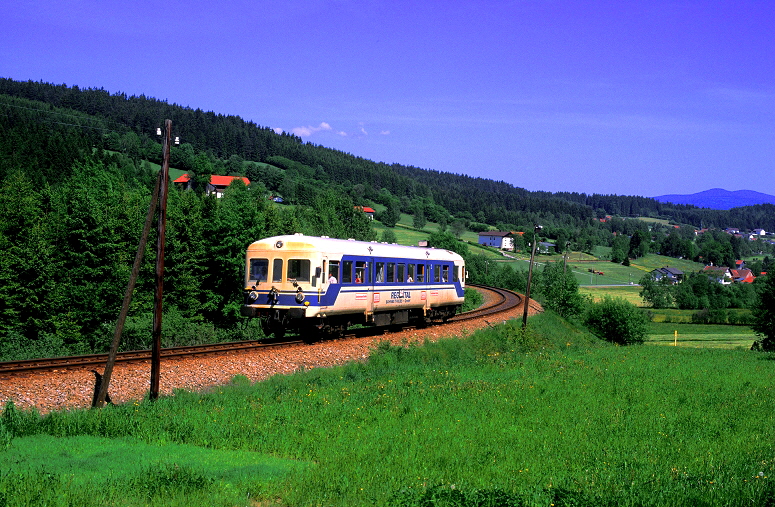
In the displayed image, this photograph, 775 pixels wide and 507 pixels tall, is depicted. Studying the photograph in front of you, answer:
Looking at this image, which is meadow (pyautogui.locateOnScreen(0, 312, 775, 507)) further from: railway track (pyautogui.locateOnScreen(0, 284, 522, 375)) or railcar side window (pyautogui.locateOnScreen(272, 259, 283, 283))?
railcar side window (pyautogui.locateOnScreen(272, 259, 283, 283))

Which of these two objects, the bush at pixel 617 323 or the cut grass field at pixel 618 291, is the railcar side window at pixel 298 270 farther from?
the cut grass field at pixel 618 291

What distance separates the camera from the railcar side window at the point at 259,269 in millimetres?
24016

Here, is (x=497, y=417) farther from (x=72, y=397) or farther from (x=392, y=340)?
(x=392, y=340)

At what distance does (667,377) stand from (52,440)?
2123 centimetres

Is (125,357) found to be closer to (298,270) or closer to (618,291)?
(298,270)

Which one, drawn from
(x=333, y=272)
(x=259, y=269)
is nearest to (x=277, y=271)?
(x=259, y=269)

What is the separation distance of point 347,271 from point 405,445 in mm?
13210

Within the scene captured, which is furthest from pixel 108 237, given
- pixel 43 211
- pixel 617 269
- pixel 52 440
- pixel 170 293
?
pixel 617 269

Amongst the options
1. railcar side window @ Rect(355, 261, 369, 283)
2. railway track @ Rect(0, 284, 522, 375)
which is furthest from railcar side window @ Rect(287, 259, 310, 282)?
railcar side window @ Rect(355, 261, 369, 283)

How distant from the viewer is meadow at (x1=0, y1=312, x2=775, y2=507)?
9.02 meters

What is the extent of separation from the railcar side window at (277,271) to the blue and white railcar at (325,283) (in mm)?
36

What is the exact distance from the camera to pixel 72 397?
51.1ft

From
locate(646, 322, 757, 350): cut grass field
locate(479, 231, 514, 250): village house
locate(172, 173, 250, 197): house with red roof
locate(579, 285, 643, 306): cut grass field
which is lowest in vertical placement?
locate(646, 322, 757, 350): cut grass field

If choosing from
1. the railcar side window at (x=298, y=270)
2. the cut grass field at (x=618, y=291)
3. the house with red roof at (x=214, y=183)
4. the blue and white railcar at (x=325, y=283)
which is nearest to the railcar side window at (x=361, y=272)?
the blue and white railcar at (x=325, y=283)
